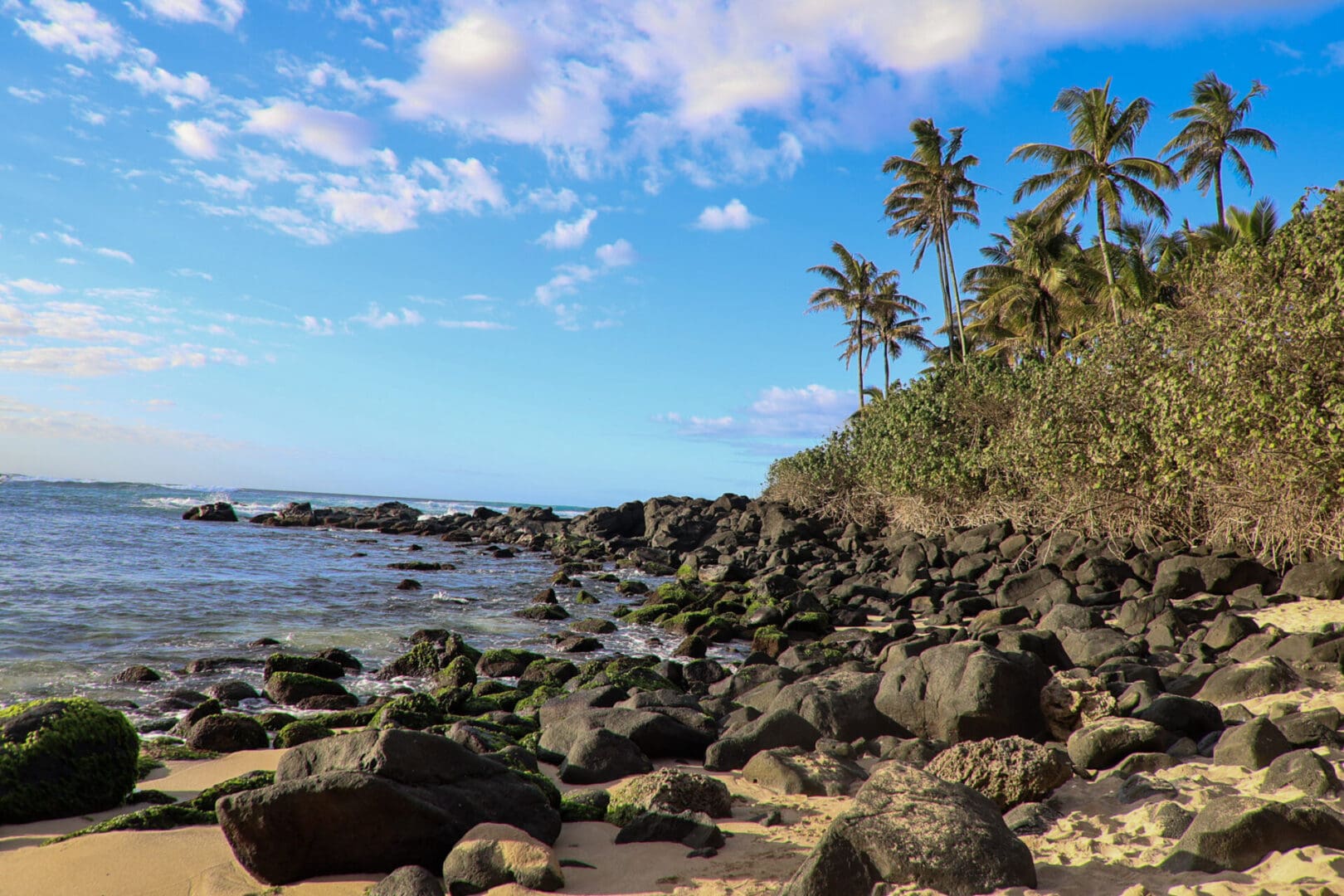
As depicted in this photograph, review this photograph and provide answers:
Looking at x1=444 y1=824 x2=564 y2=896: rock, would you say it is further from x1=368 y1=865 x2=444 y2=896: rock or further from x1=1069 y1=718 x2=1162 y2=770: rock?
x1=1069 y1=718 x2=1162 y2=770: rock

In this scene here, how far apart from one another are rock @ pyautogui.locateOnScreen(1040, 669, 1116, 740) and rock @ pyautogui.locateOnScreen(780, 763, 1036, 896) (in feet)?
11.1

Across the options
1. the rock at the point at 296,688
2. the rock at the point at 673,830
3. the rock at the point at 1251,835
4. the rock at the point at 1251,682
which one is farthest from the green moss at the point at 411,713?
the rock at the point at 1251,682

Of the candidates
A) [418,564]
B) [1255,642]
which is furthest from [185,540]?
[1255,642]

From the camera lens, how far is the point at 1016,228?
37562mm

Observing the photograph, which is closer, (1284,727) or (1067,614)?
(1284,727)

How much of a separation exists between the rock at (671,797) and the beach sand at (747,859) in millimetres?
146

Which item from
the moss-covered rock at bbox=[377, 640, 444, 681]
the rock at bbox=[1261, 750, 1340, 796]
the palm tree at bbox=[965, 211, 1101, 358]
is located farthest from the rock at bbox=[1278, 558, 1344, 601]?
the palm tree at bbox=[965, 211, 1101, 358]

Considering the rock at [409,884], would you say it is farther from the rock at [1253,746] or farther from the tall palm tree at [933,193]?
the tall palm tree at [933,193]

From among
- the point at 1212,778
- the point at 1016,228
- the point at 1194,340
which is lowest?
the point at 1212,778

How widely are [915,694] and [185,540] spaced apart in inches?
1319

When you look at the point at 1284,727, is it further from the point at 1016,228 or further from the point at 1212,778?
the point at 1016,228

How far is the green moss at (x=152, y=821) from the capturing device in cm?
557

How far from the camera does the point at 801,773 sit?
6.56 m

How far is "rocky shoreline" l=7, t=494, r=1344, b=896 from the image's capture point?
15.0ft
